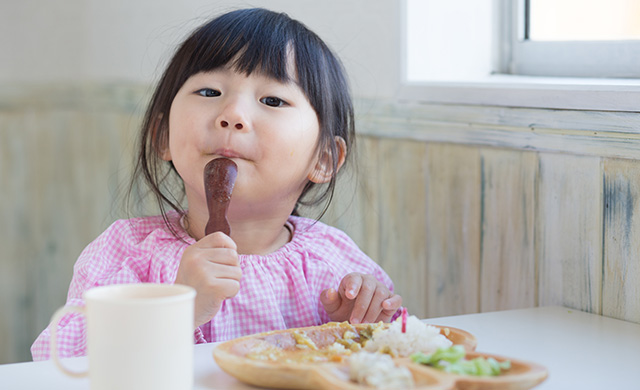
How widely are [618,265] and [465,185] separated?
1.05 ft

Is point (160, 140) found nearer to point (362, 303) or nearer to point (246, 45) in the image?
point (246, 45)

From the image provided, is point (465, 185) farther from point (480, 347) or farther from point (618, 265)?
point (480, 347)

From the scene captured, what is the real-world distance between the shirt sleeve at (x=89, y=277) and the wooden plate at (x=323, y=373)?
0.95 feet

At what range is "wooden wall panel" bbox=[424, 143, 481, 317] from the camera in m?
1.34

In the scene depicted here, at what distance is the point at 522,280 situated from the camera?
1.27 m

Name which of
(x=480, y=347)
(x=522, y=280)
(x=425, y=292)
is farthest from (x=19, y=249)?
(x=480, y=347)

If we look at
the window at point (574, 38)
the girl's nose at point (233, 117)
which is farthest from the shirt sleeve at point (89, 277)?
the window at point (574, 38)

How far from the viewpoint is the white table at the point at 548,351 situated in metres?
0.77

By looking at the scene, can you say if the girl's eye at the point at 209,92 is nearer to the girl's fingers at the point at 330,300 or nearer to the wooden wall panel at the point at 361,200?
the girl's fingers at the point at 330,300

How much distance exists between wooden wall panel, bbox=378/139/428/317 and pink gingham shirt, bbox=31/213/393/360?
28 centimetres

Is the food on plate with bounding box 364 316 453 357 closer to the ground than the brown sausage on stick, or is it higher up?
closer to the ground

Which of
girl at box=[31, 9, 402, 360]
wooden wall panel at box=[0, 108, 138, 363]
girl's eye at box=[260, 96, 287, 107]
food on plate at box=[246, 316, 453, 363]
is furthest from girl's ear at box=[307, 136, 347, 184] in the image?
wooden wall panel at box=[0, 108, 138, 363]

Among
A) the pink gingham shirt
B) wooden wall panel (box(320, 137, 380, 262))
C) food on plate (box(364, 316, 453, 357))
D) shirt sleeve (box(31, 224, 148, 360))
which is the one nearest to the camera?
food on plate (box(364, 316, 453, 357))

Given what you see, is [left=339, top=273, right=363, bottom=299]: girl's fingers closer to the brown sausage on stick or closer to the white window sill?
the brown sausage on stick
